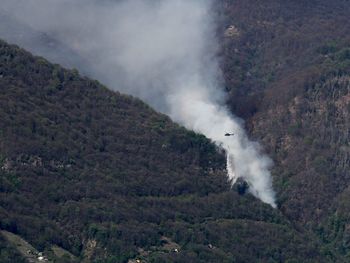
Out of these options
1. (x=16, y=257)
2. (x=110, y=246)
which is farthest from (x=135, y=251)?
(x=16, y=257)

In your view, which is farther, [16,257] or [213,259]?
[213,259]

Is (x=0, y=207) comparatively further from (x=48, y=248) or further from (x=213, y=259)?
(x=213, y=259)

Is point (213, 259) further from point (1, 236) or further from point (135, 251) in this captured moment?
point (1, 236)

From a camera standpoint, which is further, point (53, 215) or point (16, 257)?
point (53, 215)

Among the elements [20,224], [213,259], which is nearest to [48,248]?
[20,224]

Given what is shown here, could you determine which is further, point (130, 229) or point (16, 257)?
point (130, 229)

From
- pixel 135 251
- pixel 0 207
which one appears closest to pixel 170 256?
pixel 135 251

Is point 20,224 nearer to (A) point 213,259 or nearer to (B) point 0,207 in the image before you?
(B) point 0,207
